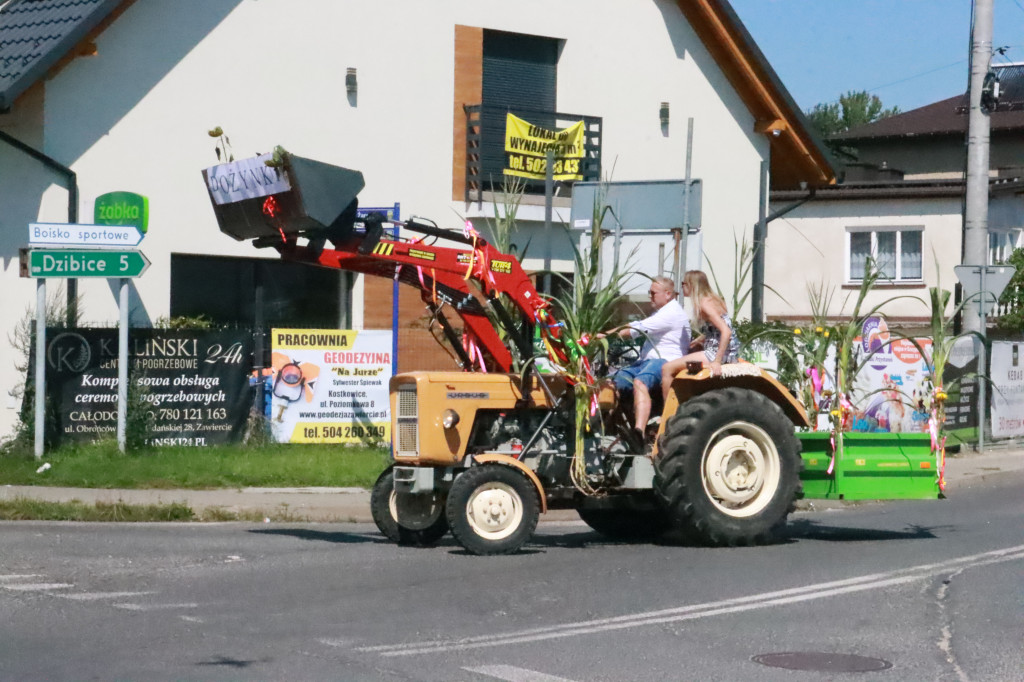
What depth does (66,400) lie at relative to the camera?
17719mm

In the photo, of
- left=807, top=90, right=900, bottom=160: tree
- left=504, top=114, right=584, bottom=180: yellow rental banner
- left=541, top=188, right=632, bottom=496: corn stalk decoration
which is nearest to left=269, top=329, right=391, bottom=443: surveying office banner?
left=504, top=114, right=584, bottom=180: yellow rental banner

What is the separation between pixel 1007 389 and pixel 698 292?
1542cm

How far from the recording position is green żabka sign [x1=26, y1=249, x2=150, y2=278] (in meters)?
16.7

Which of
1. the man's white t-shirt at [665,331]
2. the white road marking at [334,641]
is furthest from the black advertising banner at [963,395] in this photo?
the white road marking at [334,641]

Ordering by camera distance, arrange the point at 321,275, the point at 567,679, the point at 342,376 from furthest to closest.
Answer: the point at 321,275, the point at 342,376, the point at 567,679

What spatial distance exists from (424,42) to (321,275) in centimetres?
393

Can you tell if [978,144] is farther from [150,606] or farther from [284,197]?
[150,606]

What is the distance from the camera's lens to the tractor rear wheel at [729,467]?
10.8 meters

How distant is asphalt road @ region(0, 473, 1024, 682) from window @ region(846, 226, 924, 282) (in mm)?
26506

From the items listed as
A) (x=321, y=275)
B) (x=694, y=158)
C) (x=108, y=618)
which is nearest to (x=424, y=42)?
(x=321, y=275)

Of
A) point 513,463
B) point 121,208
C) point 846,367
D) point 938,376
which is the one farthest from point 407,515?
point 121,208

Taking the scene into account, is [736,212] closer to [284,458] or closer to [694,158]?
[694,158]

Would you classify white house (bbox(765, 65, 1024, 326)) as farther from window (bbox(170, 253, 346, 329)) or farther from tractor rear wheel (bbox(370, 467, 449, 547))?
tractor rear wheel (bbox(370, 467, 449, 547))

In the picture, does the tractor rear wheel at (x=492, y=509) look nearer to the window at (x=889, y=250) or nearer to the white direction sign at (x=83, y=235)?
the white direction sign at (x=83, y=235)
